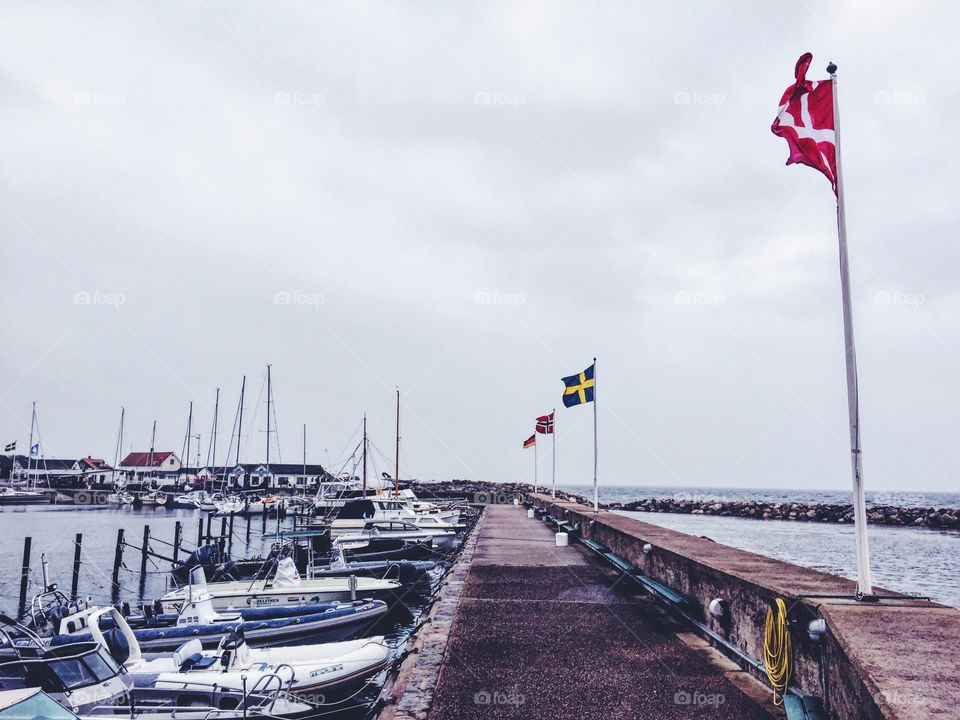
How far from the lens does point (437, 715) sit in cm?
602

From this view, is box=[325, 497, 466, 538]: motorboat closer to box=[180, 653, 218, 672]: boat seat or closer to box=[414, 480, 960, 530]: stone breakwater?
box=[180, 653, 218, 672]: boat seat

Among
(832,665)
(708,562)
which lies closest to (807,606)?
(832,665)

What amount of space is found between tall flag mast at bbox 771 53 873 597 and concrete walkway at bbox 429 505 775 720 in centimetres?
209

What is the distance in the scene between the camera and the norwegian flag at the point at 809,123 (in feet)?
23.9

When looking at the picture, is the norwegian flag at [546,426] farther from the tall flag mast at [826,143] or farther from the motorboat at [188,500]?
the motorboat at [188,500]

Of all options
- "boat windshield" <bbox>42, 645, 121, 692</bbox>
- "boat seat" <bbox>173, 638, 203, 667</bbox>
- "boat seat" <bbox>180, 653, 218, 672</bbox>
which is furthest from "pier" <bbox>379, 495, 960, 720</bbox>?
"boat windshield" <bbox>42, 645, 121, 692</bbox>

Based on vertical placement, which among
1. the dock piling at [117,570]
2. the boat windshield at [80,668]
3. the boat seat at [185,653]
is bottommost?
the dock piling at [117,570]

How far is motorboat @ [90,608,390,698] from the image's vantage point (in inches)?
364

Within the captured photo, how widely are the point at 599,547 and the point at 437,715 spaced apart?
12.0 meters

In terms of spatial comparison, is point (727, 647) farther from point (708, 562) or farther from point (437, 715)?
point (437, 715)

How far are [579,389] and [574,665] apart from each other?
1600cm

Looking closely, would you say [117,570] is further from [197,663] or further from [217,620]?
[197,663]

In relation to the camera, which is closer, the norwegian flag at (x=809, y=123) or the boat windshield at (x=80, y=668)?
the norwegian flag at (x=809, y=123)

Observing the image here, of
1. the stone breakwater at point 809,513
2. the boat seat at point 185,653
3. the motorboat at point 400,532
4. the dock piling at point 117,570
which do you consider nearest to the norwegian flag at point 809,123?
the boat seat at point 185,653
